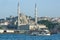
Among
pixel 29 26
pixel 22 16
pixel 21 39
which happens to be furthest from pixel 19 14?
pixel 21 39

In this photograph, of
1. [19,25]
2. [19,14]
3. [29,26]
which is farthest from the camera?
[19,14]

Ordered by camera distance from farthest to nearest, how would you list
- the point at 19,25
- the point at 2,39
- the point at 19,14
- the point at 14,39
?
1. the point at 19,14
2. the point at 19,25
3. the point at 14,39
4. the point at 2,39

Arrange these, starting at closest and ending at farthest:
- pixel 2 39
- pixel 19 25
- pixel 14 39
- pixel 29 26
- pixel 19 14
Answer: pixel 2 39, pixel 14 39, pixel 29 26, pixel 19 25, pixel 19 14

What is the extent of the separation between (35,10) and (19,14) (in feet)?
6.73

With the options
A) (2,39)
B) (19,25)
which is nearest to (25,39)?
(2,39)

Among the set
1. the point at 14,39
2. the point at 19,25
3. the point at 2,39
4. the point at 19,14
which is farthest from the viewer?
the point at 19,14

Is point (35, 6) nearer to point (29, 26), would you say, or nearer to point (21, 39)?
point (29, 26)

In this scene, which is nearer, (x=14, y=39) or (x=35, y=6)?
(x=14, y=39)

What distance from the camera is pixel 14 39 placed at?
42.3 feet

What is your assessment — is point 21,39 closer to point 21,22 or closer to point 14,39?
point 14,39

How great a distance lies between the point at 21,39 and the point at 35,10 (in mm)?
23172

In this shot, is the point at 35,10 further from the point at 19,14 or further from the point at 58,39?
the point at 58,39

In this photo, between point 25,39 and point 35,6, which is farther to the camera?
point 35,6

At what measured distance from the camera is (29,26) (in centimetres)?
3091
